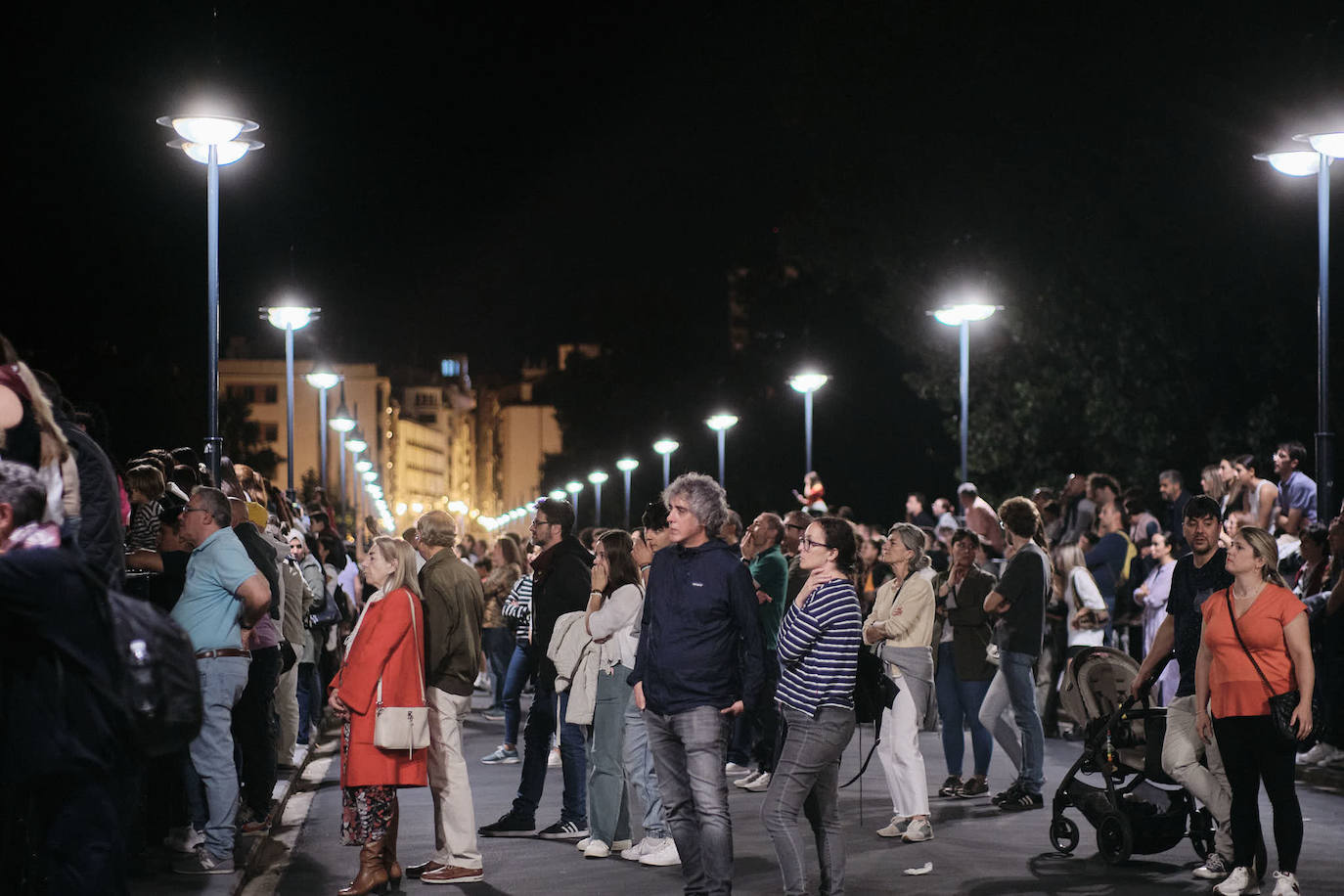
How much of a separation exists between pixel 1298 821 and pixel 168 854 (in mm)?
6012

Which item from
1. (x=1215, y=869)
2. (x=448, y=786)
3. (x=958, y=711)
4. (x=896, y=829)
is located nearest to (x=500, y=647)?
(x=958, y=711)

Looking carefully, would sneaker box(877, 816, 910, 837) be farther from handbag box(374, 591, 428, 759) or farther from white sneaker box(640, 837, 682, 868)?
handbag box(374, 591, 428, 759)

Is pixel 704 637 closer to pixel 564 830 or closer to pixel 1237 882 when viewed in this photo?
pixel 1237 882

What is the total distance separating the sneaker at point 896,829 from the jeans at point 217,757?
12.9ft

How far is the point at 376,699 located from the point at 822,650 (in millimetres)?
2339

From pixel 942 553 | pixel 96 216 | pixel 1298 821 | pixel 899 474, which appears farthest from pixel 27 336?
pixel 899 474

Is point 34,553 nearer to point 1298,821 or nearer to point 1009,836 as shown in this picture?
point 1298,821

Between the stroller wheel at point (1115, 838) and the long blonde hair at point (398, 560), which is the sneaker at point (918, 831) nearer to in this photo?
the stroller wheel at point (1115, 838)

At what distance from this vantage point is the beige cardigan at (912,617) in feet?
37.7

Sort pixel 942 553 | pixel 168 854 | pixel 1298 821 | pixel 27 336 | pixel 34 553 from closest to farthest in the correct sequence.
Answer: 1. pixel 34 553
2. pixel 1298 821
3. pixel 168 854
4. pixel 942 553
5. pixel 27 336

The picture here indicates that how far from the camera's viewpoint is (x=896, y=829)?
11039mm

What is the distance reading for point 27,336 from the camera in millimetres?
27562

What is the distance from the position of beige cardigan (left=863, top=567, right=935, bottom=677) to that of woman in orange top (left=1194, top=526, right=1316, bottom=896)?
8.69ft

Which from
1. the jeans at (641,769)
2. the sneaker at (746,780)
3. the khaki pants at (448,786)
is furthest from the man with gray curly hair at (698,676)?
the sneaker at (746,780)
